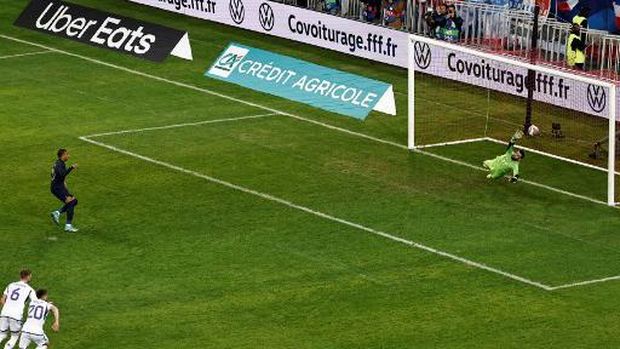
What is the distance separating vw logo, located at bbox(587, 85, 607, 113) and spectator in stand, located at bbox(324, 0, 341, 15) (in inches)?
465

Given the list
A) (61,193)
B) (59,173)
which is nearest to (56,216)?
(61,193)

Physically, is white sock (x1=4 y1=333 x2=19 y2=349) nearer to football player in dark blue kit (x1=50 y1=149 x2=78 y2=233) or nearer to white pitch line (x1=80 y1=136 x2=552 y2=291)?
football player in dark blue kit (x1=50 y1=149 x2=78 y2=233)

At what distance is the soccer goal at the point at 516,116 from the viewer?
4281 centimetres

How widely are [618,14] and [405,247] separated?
17564 millimetres

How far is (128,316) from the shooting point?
32.5m

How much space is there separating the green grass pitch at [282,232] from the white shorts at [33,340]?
156 centimetres

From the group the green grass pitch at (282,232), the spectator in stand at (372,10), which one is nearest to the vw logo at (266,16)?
the spectator in stand at (372,10)

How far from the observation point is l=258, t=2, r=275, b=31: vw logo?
56.6 metres

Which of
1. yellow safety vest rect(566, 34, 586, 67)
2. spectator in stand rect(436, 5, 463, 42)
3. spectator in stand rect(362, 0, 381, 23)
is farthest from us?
spectator in stand rect(362, 0, 381, 23)

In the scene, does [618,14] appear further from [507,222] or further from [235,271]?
[235,271]

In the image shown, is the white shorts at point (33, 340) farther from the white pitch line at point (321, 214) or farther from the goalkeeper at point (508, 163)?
the goalkeeper at point (508, 163)

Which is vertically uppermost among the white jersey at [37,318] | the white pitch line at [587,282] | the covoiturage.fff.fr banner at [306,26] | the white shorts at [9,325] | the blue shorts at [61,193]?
the covoiturage.fff.fr banner at [306,26]

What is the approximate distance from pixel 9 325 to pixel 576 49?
75.3ft

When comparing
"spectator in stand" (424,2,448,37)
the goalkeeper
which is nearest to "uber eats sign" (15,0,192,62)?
"spectator in stand" (424,2,448,37)
